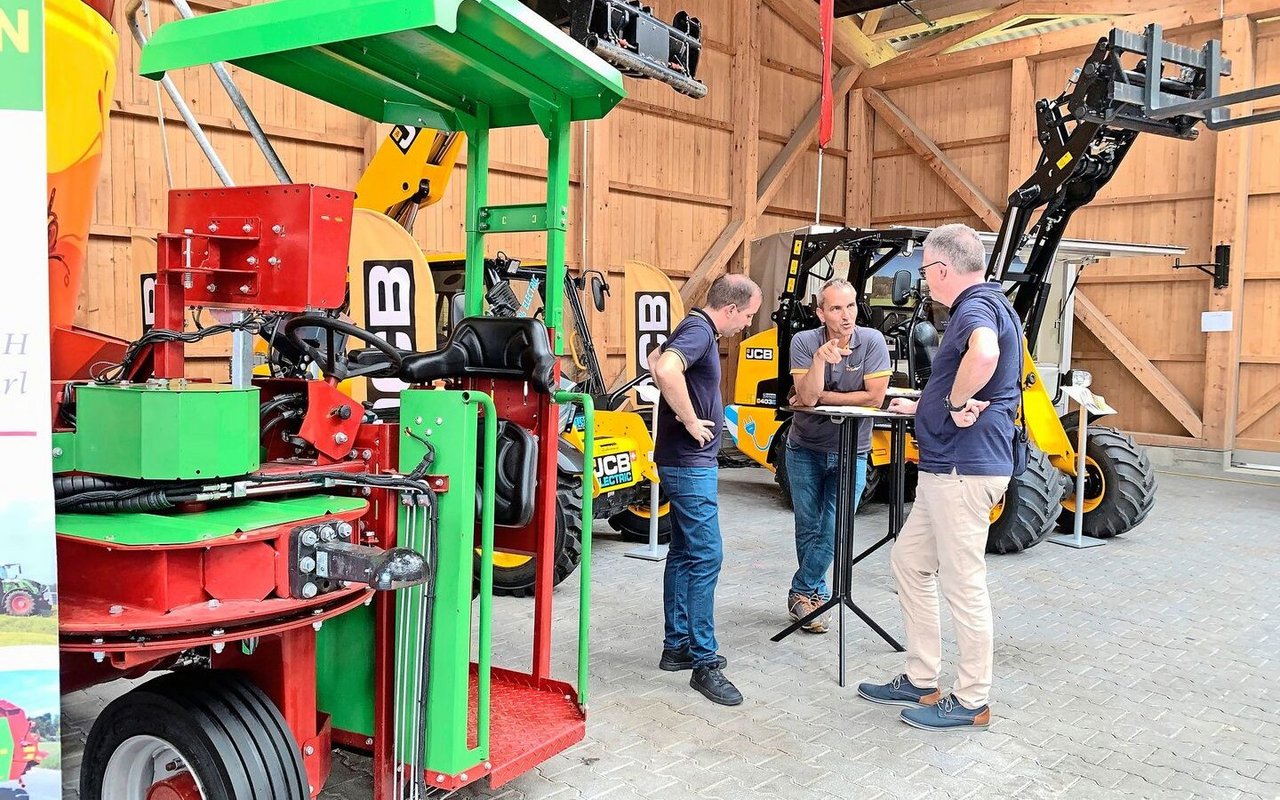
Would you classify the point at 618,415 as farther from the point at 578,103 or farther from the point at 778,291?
the point at 778,291

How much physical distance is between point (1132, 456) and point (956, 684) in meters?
4.37

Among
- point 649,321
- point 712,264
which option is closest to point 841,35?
point 712,264

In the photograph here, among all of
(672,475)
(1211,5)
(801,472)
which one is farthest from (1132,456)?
(1211,5)

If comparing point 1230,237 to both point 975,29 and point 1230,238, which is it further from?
point 975,29

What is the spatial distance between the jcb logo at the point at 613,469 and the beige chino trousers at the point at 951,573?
240 cm

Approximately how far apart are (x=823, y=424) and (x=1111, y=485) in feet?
12.1

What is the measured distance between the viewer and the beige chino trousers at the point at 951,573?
371cm

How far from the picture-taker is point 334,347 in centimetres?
296

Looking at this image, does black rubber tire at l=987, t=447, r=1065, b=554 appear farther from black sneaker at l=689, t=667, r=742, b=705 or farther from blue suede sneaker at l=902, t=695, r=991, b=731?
black sneaker at l=689, t=667, r=742, b=705

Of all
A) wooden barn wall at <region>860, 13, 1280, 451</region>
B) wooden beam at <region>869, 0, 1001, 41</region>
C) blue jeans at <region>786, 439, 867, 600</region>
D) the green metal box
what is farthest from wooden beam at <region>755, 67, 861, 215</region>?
the green metal box

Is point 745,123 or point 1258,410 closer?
point 1258,410

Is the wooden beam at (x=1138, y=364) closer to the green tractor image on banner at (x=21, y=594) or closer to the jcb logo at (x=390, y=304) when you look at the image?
the jcb logo at (x=390, y=304)

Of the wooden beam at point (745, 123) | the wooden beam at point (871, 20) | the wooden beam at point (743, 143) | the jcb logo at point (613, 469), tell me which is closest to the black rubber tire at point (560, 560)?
the jcb logo at point (613, 469)

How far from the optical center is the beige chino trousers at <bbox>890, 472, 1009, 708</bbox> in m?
3.71
